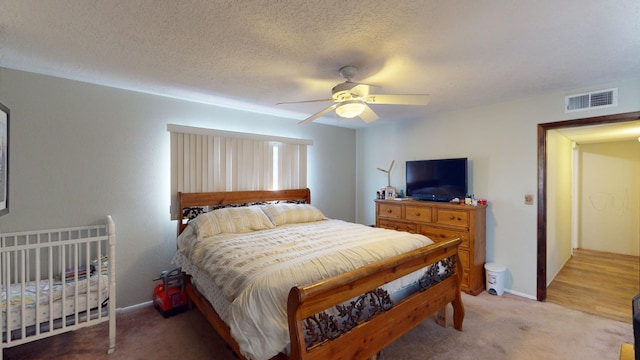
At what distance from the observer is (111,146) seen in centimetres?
289

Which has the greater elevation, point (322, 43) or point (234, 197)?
point (322, 43)

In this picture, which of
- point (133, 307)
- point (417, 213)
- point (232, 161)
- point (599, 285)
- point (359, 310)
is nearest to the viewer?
point (359, 310)

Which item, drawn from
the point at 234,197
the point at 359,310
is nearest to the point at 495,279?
the point at 359,310

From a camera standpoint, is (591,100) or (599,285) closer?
(591,100)

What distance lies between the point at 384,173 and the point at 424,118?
1.17 meters

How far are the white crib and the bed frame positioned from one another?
29.9 inches

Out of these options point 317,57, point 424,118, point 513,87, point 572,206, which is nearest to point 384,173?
point 424,118

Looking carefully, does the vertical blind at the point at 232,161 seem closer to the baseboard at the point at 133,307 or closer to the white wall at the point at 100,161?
the white wall at the point at 100,161

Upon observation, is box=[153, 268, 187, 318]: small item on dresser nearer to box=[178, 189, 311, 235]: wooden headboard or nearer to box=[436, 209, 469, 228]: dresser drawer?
box=[178, 189, 311, 235]: wooden headboard

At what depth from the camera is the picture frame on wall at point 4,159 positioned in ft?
6.95

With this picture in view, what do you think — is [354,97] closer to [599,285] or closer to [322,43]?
[322,43]

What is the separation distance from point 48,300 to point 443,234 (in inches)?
160

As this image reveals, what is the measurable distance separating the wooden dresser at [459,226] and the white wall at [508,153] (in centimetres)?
25

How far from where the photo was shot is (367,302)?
186cm
